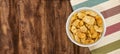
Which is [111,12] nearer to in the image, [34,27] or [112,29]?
[112,29]

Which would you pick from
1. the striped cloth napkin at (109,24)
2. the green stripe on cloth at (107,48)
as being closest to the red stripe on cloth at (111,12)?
the striped cloth napkin at (109,24)

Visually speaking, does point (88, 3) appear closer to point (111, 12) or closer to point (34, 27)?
point (111, 12)

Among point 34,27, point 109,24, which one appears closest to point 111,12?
point 109,24

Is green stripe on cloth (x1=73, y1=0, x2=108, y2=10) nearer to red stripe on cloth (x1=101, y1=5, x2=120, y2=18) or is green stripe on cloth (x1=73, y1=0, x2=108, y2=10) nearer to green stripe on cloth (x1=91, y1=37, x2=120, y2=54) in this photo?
red stripe on cloth (x1=101, y1=5, x2=120, y2=18)

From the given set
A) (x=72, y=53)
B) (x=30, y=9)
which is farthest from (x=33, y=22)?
(x=72, y=53)

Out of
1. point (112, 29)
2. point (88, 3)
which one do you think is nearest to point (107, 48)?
point (112, 29)

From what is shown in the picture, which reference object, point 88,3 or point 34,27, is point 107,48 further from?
point 34,27

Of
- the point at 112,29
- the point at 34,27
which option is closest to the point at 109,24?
the point at 112,29

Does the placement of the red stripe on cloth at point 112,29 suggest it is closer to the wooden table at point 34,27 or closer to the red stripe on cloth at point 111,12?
the red stripe on cloth at point 111,12

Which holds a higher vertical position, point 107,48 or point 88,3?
point 88,3
